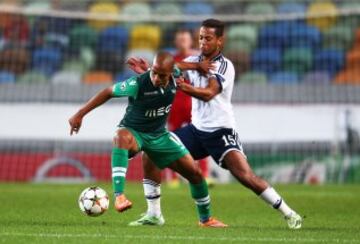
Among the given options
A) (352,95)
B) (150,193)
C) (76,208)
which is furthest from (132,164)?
(150,193)

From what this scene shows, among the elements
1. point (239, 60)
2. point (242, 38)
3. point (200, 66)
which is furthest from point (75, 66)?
point (200, 66)

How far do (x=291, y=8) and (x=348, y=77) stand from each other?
3837mm

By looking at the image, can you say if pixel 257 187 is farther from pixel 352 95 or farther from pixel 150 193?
pixel 352 95

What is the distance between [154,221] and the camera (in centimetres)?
983

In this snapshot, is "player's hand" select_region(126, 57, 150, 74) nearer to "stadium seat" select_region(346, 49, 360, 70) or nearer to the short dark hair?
the short dark hair

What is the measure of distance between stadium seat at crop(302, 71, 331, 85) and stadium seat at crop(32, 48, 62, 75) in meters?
5.50

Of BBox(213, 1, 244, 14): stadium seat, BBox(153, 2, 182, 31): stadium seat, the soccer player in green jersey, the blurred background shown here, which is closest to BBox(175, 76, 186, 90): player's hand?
the soccer player in green jersey

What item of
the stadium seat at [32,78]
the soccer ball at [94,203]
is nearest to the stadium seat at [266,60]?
the stadium seat at [32,78]

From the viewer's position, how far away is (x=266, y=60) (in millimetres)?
21734

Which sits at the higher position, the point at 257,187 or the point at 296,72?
the point at 257,187

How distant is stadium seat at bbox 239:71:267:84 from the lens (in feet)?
67.0

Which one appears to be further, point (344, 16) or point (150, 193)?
point (344, 16)

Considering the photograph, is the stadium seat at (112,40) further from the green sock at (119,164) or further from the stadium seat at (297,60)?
the green sock at (119,164)

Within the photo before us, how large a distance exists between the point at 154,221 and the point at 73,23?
1295 cm
